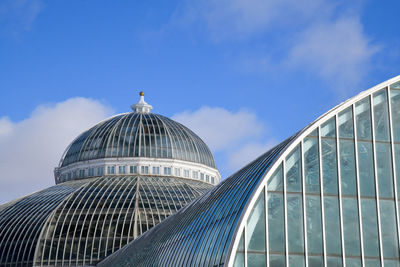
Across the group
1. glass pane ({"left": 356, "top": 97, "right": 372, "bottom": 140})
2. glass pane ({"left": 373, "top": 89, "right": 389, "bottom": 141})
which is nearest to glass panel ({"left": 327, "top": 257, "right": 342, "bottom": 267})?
glass pane ({"left": 356, "top": 97, "right": 372, "bottom": 140})

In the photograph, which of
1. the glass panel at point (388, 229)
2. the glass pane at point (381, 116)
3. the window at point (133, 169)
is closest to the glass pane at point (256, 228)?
the glass panel at point (388, 229)

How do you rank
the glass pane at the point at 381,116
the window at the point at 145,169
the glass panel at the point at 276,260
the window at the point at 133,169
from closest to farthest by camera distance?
the glass panel at the point at 276,260 → the glass pane at the point at 381,116 → the window at the point at 133,169 → the window at the point at 145,169

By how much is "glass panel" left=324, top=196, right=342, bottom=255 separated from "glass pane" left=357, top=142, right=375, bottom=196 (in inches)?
58.9

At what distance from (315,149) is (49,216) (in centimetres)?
3640

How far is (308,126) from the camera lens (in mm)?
29922

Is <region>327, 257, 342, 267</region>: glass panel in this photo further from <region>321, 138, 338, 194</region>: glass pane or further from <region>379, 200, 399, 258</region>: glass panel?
<region>321, 138, 338, 194</region>: glass pane

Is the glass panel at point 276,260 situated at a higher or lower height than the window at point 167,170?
lower

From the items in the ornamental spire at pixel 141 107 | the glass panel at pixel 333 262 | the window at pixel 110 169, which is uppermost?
the ornamental spire at pixel 141 107

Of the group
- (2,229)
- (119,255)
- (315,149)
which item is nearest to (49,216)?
(2,229)

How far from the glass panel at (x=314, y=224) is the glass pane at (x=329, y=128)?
284cm

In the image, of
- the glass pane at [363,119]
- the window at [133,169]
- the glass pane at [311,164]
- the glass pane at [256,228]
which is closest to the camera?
the glass pane at [256,228]

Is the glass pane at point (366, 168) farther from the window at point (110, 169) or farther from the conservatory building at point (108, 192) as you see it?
the window at point (110, 169)

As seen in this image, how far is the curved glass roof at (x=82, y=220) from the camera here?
192 ft

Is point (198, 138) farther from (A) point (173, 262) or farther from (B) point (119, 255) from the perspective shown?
(A) point (173, 262)
